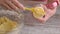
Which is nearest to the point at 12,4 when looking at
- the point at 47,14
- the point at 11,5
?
the point at 11,5

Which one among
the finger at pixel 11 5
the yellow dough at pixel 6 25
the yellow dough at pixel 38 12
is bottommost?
the yellow dough at pixel 6 25

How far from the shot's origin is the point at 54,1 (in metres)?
0.50

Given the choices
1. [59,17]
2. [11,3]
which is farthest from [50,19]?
[11,3]

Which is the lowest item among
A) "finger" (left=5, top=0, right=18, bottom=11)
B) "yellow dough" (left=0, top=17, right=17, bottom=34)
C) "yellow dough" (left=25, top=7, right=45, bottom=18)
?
"yellow dough" (left=0, top=17, right=17, bottom=34)

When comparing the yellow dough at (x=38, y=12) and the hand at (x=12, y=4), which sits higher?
the hand at (x=12, y=4)

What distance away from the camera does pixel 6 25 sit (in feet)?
1.31

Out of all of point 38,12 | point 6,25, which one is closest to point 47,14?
point 38,12

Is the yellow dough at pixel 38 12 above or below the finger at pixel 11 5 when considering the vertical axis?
below

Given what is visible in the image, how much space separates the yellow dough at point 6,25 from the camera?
0.37 meters

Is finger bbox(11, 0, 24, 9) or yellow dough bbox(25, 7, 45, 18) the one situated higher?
finger bbox(11, 0, 24, 9)

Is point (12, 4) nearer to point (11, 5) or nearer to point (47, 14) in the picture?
point (11, 5)

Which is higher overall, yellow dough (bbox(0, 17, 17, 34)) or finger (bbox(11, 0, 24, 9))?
finger (bbox(11, 0, 24, 9))

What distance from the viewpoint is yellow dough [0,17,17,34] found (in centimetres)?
37

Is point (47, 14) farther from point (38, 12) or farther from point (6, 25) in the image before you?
point (6, 25)
